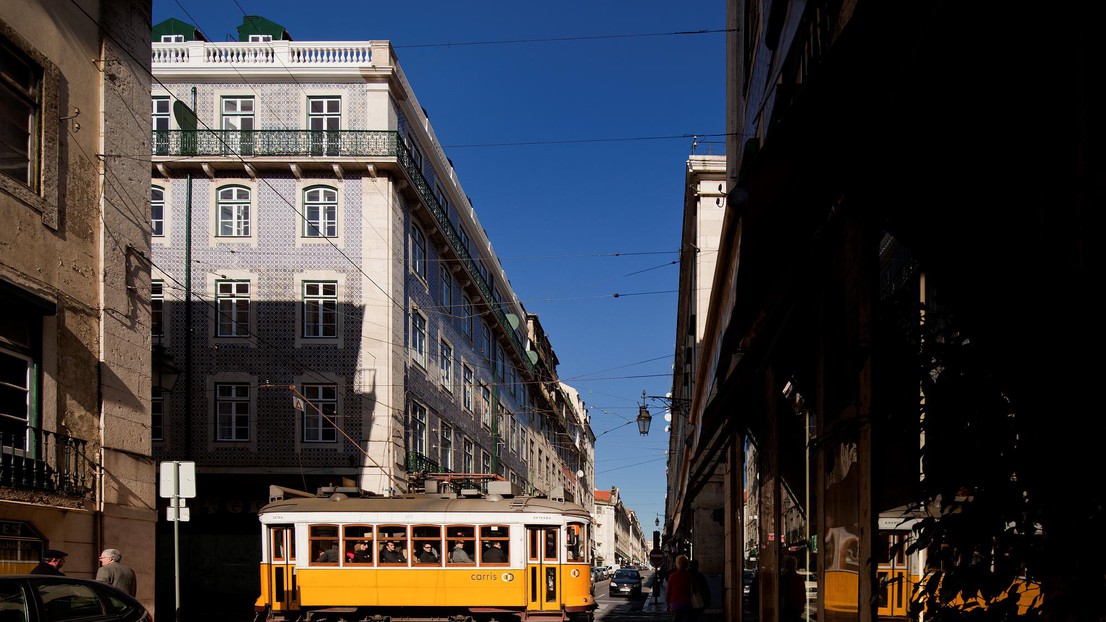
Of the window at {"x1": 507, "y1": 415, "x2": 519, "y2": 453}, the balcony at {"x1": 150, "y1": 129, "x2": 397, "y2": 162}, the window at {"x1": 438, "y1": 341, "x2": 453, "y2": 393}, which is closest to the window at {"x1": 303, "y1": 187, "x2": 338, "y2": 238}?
the balcony at {"x1": 150, "y1": 129, "x2": 397, "y2": 162}

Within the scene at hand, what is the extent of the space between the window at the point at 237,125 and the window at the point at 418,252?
6218 mm

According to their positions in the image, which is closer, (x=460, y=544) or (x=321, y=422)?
(x=460, y=544)

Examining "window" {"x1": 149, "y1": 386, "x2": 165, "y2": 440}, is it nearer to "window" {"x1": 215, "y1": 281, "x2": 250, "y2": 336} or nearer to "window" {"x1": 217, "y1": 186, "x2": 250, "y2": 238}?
"window" {"x1": 215, "y1": 281, "x2": 250, "y2": 336}

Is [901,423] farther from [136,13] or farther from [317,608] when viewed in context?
[317,608]

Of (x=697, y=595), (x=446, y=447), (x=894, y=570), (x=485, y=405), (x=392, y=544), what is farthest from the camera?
(x=485, y=405)

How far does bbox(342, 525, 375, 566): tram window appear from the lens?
69.0ft

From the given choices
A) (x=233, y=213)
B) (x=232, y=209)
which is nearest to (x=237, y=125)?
(x=232, y=209)

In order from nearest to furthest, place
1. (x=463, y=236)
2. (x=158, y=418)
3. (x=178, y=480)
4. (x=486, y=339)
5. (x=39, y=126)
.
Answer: (x=178, y=480)
(x=39, y=126)
(x=158, y=418)
(x=463, y=236)
(x=486, y=339)

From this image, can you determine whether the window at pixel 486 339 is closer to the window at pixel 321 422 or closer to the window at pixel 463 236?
the window at pixel 463 236

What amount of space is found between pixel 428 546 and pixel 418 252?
703 inches

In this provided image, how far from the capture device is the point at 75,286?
15047 mm

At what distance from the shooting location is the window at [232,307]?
3362cm

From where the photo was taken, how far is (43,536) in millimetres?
13930

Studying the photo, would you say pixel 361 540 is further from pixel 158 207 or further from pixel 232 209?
pixel 158 207
